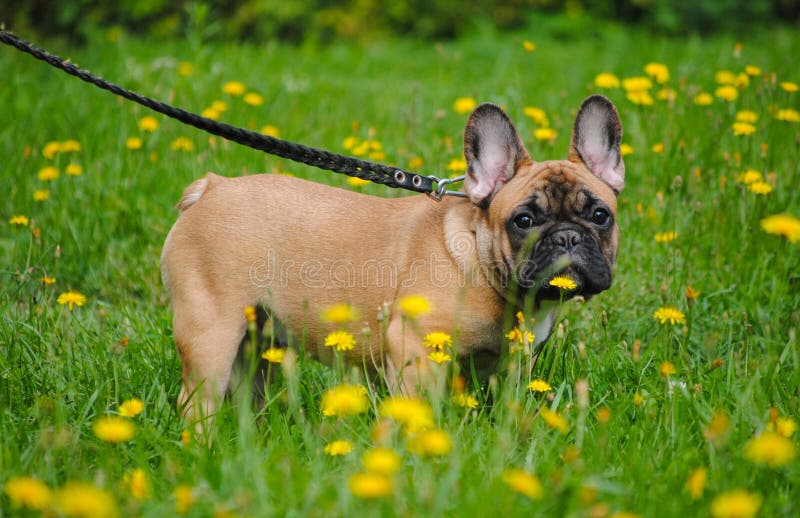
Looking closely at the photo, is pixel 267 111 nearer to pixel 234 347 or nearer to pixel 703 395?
pixel 234 347

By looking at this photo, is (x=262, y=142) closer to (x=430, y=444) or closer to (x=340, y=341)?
(x=340, y=341)

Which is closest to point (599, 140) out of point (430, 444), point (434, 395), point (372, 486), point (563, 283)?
point (563, 283)

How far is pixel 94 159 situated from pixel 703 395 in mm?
3902

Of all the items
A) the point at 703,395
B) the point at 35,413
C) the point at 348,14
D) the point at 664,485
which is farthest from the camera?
the point at 348,14

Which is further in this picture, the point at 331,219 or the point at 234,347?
the point at 331,219

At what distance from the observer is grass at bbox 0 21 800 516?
7.54 ft

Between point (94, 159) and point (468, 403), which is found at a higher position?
point (94, 159)

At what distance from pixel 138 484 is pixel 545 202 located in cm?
180

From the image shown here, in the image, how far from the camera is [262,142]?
123 inches

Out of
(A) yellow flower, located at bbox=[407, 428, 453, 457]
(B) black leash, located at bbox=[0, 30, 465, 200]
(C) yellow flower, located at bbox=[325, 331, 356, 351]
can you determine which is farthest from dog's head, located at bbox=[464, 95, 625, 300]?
(A) yellow flower, located at bbox=[407, 428, 453, 457]

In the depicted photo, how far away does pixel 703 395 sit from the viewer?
9.97 ft

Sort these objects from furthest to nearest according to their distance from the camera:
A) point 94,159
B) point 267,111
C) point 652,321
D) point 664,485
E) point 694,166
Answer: point 267,111, point 94,159, point 694,166, point 652,321, point 664,485

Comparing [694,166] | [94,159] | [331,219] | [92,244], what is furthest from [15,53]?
[694,166]

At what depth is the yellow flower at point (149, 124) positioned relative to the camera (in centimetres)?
514
